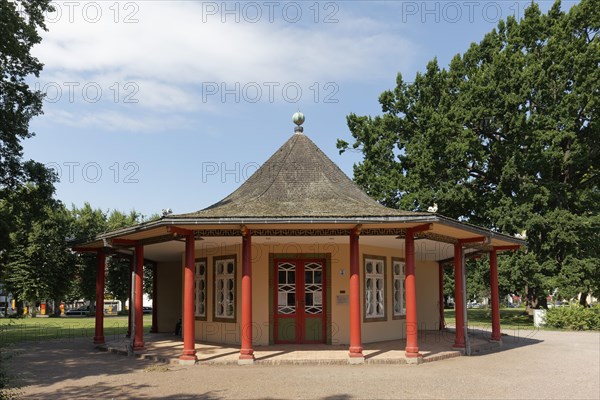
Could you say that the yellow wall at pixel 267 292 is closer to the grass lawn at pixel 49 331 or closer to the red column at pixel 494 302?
the red column at pixel 494 302

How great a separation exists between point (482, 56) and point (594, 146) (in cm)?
764

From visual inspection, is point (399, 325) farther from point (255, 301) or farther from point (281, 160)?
point (281, 160)

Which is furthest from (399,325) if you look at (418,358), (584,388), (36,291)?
(36,291)

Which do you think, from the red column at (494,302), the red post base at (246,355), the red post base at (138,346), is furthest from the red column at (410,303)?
the red post base at (138,346)

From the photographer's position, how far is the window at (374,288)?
49.8 feet

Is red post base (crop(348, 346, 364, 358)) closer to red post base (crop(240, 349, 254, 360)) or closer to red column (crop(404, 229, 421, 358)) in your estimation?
red column (crop(404, 229, 421, 358))

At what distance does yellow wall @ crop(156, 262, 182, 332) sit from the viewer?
67.4 ft

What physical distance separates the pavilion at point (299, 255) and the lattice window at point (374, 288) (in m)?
0.03

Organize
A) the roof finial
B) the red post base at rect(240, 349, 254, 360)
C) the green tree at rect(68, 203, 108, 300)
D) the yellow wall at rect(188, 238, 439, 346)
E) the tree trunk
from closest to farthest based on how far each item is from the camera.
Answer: the red post base at rect(240, 349, 254, 360) → the yellow wall at rect(188, 238, 439, 346) → the roof finial → the tree trunk → the green tree at rect(68, 203, 108, 300)

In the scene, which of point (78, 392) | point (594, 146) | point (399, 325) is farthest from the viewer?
point (594, 146)

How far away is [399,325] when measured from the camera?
1625 centimetres


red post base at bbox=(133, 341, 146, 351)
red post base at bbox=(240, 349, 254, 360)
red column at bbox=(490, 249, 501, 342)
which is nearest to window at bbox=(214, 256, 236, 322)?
red post base at bbox=(133, 341, 146, 351)

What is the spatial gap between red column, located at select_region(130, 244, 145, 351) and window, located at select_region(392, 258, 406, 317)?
Answer: 702 cm

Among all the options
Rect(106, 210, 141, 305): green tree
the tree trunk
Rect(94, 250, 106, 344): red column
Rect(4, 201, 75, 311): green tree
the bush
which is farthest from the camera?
Rect(106, 210, 141, 305): green tree
